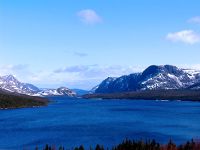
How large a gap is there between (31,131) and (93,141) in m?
28.6

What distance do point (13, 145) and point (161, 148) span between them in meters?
47.2

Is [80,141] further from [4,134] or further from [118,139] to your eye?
[4,134]

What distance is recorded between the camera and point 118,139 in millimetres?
108625

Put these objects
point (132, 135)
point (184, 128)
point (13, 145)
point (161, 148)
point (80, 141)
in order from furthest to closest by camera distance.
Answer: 1. point (184, 128)
2. point (132, 135)
3. point (80, 141)
4. point (13, 145)
5. point (161, 148)

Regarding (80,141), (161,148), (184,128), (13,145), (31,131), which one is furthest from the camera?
(184,128)

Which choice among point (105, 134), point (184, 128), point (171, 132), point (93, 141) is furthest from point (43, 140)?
point (184, 128)

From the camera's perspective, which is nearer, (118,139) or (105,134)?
(118,139)

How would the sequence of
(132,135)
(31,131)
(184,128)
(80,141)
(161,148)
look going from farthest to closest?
1. (184,128)
2. (31,131)
3. (132,135)
4. (80,141)
5. (161,148)

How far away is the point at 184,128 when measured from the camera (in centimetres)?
14062

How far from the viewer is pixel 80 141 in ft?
343

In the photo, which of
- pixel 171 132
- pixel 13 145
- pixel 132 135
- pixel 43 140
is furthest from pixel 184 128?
pixel 13 145

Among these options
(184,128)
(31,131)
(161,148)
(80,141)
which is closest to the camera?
(161,148)

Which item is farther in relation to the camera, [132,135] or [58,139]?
[132,135]

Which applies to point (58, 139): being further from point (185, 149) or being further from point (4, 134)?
point (185, 149)
